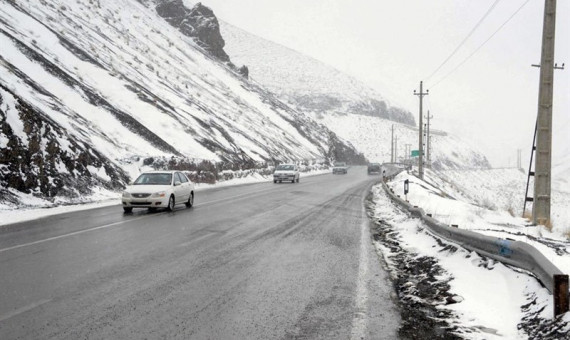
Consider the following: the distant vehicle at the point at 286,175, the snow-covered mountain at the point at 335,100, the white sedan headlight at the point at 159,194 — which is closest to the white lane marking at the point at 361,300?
the white sedan headlight at the point at 159,194

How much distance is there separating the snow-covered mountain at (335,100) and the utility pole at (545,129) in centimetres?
13323

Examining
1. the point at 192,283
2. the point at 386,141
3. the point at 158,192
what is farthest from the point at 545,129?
the point at 386,141

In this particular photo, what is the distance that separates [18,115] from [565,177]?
16623 centimetres

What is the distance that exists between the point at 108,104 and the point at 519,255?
33.0 meters

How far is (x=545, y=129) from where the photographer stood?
13.2 metres

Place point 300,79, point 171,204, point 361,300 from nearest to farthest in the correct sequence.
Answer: point 361,300 < point 171,204 < point 300,79

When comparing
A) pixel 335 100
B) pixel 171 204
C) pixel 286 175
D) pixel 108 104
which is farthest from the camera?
pixel 335 100

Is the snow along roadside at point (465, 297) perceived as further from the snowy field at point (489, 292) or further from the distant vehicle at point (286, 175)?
the distant vehicle at point (286, 175)

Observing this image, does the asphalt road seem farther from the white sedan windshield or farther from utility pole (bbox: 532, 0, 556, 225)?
utility pole (bbox: 532, 0, 556, 225)

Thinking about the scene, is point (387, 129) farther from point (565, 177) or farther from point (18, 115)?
point (18, 115)

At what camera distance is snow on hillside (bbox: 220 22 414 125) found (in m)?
170

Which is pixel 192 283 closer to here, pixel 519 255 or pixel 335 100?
pixel 519 255

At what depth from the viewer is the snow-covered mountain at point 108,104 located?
20.5m

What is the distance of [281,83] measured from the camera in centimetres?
17350
